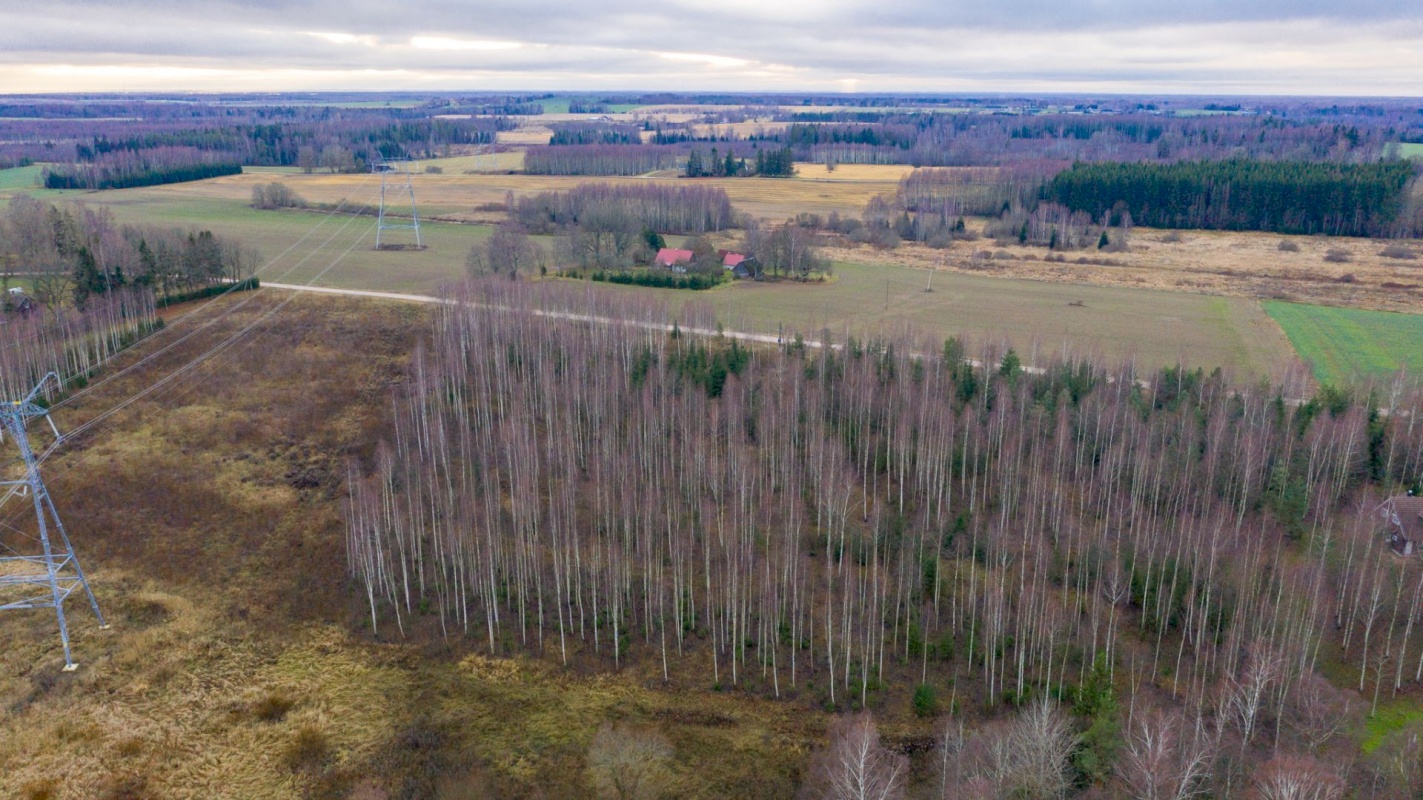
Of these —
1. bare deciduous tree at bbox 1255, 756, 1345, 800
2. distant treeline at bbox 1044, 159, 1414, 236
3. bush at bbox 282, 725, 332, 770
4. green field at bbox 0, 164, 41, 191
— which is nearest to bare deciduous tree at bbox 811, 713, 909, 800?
bare deciduous tree at bbox 1255, 756, 1345, 800

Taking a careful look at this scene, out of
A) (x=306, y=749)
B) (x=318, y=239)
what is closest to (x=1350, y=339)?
(x=306, y=749)

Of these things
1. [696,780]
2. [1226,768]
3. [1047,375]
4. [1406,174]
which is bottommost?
[696,780]

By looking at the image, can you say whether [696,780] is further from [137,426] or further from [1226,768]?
[137,426]

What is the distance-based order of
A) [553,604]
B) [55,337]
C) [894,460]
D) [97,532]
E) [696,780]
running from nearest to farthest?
[696,780] → [553,604] → [97,532] → [894,460] → [55,337]

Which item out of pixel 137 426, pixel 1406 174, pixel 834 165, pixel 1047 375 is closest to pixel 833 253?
pixel 1047 375

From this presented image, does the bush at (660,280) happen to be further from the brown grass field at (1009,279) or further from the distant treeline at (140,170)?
the distant treeline at (140,170)

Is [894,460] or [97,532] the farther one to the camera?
[894,460]
